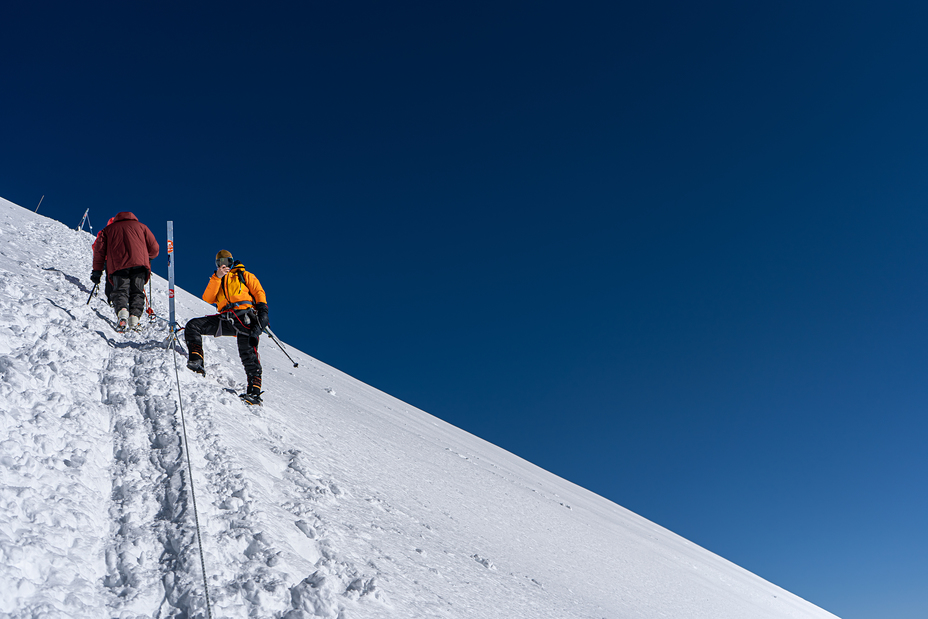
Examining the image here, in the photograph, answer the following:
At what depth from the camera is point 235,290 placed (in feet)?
23.0

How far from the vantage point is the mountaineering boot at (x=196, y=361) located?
6.49 meters

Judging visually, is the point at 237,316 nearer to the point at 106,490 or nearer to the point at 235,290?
the point at 235,290

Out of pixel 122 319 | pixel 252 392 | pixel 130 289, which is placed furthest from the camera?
pixel 130 289

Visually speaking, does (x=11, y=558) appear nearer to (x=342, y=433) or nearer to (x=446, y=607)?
(x=446, y=607)

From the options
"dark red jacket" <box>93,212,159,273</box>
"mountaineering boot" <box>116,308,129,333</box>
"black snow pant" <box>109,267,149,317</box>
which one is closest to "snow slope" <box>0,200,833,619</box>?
"mountaineering boot" <box>116,308,129,333</box>

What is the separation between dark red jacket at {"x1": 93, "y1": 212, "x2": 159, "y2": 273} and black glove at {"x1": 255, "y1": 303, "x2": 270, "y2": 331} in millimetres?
1645

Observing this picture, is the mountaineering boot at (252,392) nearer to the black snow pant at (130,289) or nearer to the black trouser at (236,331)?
the black trouser at (236,331)

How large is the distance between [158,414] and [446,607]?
2.99 meters

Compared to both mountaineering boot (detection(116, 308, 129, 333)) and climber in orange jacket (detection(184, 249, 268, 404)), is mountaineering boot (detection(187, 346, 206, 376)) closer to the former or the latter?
climber in orange jacket (detection(184, 249, 268, 404))

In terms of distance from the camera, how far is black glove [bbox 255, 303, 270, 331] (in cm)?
708

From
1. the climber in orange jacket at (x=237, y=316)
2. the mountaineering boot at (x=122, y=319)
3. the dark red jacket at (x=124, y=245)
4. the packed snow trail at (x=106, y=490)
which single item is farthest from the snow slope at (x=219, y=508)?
the dark red jacket at (x=124, y=245)

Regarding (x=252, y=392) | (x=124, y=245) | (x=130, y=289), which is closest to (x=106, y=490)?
(x=252, y=392)

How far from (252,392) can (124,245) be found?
2720 millimetres

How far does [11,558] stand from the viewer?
2.94 metres
